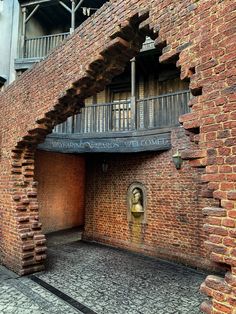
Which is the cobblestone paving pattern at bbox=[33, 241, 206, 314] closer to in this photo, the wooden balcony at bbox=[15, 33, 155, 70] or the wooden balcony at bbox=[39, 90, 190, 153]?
the wooden balcony at bbox=[39, 90, 190, 153]

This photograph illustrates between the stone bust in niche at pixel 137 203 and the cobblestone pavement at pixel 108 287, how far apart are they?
1.36 m

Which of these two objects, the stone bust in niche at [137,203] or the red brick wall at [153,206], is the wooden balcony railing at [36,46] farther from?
the stone bust in niche at [137,203]

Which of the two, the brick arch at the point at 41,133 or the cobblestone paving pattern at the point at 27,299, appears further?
the cobblestone paving pattern at the point at 27,299

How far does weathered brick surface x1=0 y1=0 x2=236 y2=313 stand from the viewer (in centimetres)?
254

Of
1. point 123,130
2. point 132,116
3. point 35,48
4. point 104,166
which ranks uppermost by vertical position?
point 35,48

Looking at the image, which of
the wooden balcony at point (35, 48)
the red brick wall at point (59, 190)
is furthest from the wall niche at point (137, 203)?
the wooden balcony at point (35, 48)

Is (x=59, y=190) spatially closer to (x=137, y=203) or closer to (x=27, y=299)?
(x=137, y=203)

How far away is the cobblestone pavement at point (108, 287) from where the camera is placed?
4402mm

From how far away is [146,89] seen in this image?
36.6 ft

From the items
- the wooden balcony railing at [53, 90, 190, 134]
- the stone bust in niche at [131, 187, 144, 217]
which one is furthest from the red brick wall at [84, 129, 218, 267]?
the wooden balcony railing at [53, 90, 190, 134]

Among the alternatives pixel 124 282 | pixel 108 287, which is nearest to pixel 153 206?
pixel 124 282

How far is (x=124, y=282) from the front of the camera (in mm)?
5551

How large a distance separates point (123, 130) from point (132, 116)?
552 mm

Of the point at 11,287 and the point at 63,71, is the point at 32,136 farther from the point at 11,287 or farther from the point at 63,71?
the point at 11,287
